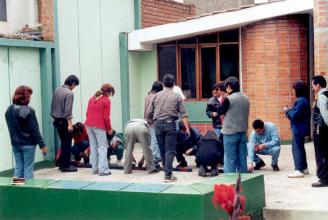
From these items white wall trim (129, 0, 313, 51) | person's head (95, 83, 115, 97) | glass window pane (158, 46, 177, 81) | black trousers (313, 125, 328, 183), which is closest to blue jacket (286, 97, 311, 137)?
black trousers (313, 125, 328, 183)

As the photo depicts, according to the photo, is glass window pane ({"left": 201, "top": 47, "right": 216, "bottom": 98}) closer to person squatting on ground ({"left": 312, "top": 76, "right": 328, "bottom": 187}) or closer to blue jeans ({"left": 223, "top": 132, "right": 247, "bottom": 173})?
blue jeans ({"left": 223, "top": 132, "right": 247, "bottom": 173})

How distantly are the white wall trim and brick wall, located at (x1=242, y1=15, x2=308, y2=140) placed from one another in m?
0.45

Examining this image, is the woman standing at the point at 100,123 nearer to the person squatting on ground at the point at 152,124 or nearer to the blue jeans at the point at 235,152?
the person squatting on ground at the point at 152,124

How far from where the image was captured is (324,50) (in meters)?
11.6

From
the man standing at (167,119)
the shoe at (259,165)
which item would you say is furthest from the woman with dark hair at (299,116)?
the man standing at (167,119)

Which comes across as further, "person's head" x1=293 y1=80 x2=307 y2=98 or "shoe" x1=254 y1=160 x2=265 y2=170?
"shoe" x1=254 y1=160 x2=265 y2=170

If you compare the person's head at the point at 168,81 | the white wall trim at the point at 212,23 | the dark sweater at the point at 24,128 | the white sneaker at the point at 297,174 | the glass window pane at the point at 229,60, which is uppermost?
the white wall trim at the point at 212,23

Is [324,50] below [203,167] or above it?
above

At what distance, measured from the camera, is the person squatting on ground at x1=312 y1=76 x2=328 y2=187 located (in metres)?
8.91

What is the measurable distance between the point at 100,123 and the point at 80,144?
1.39 meters

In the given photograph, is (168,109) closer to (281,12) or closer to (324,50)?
(324,50)

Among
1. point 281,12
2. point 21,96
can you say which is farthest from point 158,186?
point 281,12

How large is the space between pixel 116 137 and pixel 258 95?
4.10 metres

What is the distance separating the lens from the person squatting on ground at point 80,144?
12.1m
